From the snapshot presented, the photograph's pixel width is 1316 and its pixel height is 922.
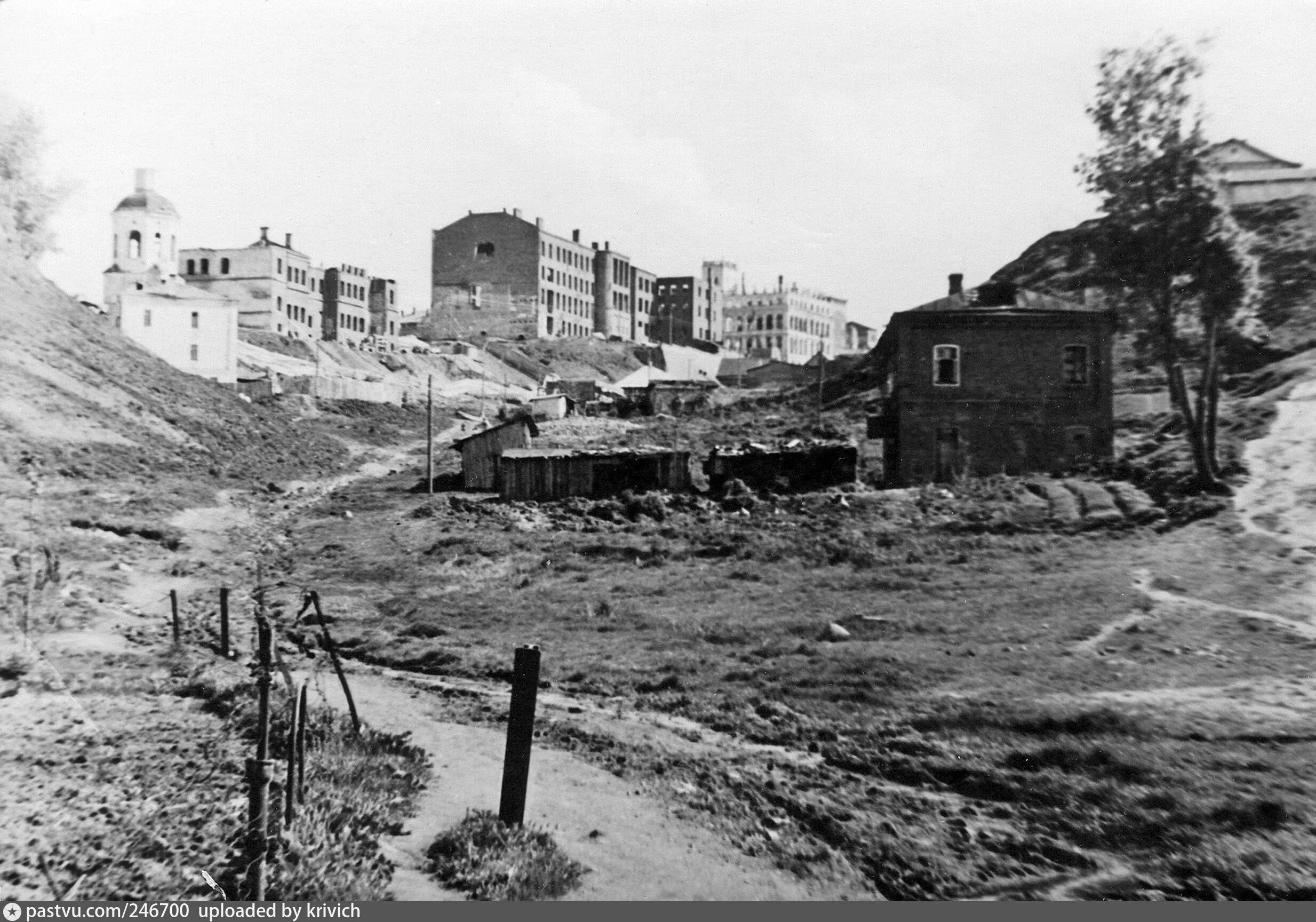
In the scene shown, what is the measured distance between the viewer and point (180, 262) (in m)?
9.97

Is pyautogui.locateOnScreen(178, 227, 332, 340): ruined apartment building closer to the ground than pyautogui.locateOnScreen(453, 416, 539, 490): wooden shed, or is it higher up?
higher up

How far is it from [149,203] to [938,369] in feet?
37.6

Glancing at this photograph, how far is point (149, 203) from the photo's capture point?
9.15 m

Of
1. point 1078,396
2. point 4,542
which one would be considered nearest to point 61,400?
point 4,542

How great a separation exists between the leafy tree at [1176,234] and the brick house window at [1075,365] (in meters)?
0.87

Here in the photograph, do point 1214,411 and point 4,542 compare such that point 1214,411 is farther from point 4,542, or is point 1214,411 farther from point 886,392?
point 4,542

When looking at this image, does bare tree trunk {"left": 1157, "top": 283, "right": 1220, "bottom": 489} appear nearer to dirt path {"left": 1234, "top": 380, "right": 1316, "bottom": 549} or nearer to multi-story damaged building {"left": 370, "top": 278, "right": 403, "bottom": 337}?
dirt path {"left": 1234, "top": 380, "right": 1316, "bottom": 549}

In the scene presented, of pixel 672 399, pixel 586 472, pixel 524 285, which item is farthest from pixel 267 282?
pixel 524 285

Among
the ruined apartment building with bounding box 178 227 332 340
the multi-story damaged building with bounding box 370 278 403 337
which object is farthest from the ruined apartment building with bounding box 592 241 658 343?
the ruined apartment building with bounding box 178 227 332 340

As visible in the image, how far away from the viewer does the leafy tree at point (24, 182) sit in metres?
8.78

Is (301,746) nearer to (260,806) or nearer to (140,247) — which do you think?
(260,806)

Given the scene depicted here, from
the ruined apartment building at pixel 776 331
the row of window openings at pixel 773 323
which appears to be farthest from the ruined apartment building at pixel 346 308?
the row of window openings at pixel 773 323

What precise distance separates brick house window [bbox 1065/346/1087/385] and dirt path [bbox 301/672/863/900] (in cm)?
666

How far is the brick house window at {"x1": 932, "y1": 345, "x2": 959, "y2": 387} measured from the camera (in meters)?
14.1
